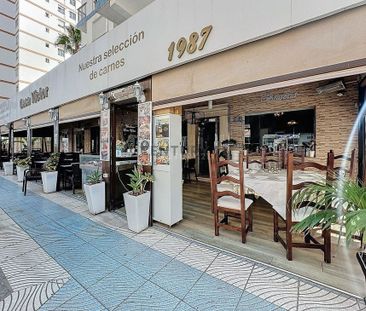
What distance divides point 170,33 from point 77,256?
11.0 ft

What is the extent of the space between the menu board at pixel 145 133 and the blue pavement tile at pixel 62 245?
5.10 feet

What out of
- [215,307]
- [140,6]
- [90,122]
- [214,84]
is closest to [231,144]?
[214,84]

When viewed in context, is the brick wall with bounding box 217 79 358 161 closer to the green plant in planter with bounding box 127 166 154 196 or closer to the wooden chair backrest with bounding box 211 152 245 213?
the wooden chair backrest with bounding box 211 152 245 213

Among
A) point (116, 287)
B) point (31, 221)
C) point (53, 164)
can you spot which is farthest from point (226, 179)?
point (53, 164)

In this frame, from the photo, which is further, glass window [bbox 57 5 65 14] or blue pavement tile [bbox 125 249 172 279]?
glass window [bbox 57 5 65 14]

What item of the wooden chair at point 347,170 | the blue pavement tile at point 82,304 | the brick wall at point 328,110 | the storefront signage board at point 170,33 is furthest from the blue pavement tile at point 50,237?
the brick wall at point 328,110

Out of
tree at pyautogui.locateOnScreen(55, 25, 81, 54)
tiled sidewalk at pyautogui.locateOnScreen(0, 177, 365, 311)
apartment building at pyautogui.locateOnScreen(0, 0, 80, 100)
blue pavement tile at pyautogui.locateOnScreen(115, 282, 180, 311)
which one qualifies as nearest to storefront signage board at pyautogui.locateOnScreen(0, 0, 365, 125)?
tiled sidewalk at pyautogui.locateOnScreen(0, 177, 365, 311)

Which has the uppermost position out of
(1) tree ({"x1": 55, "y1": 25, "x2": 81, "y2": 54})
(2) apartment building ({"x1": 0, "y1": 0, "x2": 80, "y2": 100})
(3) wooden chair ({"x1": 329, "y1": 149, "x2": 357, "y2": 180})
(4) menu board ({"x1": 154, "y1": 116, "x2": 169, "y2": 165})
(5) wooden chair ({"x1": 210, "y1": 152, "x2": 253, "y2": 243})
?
(2) apartment building ({"x1": 0, "y1": 0, "x2": 80, "y2": 100})

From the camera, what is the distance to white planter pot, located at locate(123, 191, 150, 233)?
3.38m

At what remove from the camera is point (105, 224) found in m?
3.81

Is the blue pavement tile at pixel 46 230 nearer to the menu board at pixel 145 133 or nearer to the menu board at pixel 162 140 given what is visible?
the menu board at pixel 145 133

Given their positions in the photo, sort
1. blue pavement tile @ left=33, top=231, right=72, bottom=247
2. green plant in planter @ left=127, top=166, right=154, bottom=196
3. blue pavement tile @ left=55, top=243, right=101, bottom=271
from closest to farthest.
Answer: blue pavement tile @ left=55, top=243, right=101, bottom=271
blue pavement tile @ left=33, top=231, right=72, bottom=247
green plant in planter @ left=127, top=166, right=154, bottom=196

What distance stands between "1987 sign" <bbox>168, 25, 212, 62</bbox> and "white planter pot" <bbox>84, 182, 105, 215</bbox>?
2.83 m

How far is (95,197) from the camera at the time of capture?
14.2 feet
